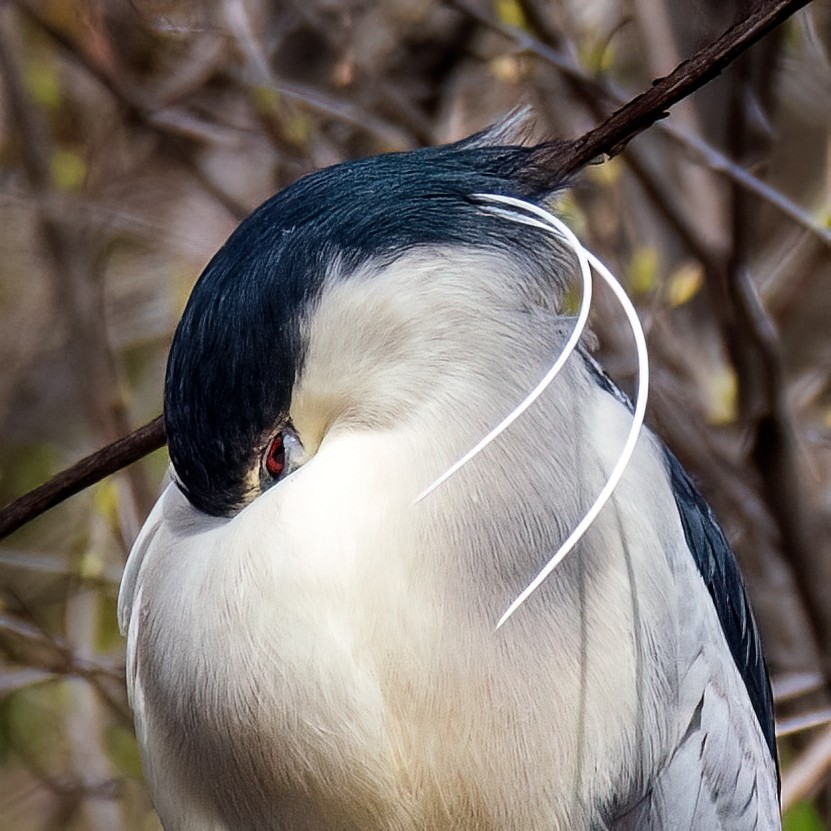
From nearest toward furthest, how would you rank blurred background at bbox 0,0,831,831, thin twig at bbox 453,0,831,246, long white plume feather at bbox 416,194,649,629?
long white plume feather at bbox 416,194,649,629, thin twig at bbox 453,0,831,246, blurred background at bbox 0,0,831,831

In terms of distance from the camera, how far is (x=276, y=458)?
3.30ft

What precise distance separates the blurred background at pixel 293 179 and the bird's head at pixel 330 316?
1033 mm

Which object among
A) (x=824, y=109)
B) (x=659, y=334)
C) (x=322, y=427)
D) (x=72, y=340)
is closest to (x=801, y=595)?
(x=659, y=334)

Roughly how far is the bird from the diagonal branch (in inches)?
2.3

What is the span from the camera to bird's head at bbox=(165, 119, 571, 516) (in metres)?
0.97

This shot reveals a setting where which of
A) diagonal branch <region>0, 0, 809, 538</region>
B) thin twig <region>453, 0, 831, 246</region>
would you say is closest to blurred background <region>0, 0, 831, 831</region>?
thin twig <region>453, 0, 831, 246</region>

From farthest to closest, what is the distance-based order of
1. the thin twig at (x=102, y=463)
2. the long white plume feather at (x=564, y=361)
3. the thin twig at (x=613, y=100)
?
the thin twig at (x=613, y=100) < the thin twig at (x=102, y=463) < the long white plume feather at (x=564, y=361)

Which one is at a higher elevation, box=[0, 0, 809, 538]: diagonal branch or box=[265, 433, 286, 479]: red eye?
box=[0, 0, 809, 538]: diagonal branch

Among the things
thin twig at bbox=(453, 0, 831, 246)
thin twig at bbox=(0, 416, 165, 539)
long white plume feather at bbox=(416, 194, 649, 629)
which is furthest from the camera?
thin twig at bbox=(453, 0, 831, 246)

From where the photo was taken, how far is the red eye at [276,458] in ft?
3.27

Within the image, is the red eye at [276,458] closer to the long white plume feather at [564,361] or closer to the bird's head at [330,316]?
the bird's head at [330,316]

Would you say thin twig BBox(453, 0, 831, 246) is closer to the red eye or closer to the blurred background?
the blurred background

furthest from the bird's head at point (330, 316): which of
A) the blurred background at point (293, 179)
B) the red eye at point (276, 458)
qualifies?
the blurred background at point (293, 179)

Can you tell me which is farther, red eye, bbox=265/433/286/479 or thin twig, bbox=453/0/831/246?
thin twig, bbox=453/0/831/246
